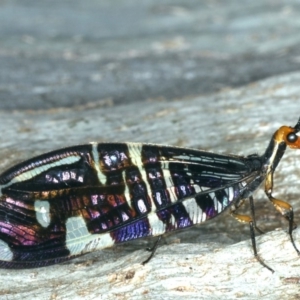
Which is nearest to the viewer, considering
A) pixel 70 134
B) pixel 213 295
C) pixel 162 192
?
pixel 213 295

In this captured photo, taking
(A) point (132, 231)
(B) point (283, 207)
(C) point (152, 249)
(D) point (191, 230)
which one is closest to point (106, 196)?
(A) point (132, 231)

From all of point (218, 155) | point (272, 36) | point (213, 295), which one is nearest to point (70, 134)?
point (218, 155)

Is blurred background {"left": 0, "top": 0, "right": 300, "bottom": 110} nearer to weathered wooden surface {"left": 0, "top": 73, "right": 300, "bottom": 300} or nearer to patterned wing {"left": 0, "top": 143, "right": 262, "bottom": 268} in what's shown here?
weathered wooden surface {"left": 0, "top": 73, "right": 300, "bottom": 300}

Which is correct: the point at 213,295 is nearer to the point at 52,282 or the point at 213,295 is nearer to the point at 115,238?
the point at 115,238

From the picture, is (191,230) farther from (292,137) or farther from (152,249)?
(292,137)

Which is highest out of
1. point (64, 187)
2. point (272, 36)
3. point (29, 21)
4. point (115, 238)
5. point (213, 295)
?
point (29, 21)

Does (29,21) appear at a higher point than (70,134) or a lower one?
higher

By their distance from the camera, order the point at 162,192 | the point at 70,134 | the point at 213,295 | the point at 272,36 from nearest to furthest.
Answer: the point at 213,295 < the point at 162,192 < the point at 70,134 < the point at 272,36
